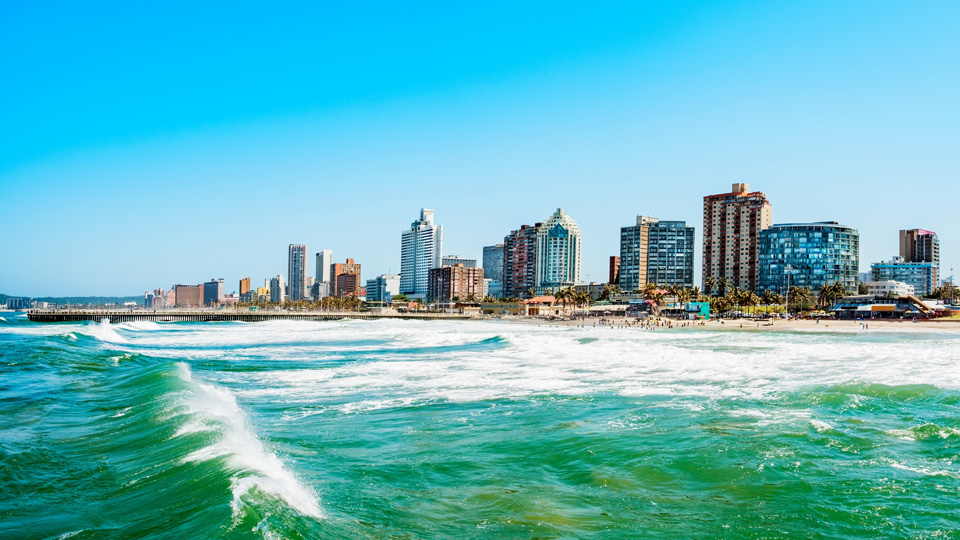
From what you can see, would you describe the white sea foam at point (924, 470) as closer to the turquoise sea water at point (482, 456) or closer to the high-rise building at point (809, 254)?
the turquoise sea water at point (482, 456)

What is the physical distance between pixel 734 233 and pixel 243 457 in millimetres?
179779

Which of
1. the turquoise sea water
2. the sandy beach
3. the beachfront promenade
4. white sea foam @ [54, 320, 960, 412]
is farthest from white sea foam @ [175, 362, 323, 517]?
the beachfront promenade

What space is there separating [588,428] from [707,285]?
162272 millimetres

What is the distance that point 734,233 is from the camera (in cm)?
17700

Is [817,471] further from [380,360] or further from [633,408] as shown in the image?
[380,360]

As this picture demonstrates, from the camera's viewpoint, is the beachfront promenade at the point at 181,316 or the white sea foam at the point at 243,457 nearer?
the white sea foam at the point at 243,457

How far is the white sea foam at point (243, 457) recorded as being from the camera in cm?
1115

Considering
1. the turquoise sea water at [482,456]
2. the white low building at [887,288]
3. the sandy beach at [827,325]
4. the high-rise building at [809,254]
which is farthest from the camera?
the high-rise building at [809,254]

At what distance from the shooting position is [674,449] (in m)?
15.2

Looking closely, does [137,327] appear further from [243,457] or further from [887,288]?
[887,288]

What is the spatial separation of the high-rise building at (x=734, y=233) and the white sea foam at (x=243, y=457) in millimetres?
164905

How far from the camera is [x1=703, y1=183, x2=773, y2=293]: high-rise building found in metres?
172

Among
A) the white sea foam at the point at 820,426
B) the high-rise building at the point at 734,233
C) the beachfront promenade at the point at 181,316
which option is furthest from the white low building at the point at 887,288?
the white sea foam at the point at 820,426

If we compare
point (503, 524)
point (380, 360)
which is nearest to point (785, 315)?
point (380, 360)
